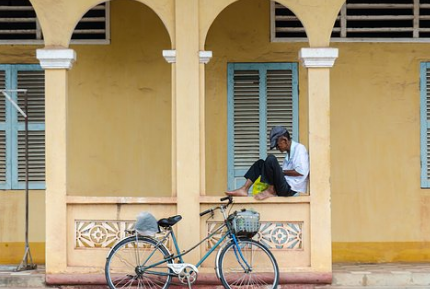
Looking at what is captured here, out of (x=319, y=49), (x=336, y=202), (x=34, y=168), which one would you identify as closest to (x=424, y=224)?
(x=336, y=202)

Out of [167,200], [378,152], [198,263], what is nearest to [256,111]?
[378,152]

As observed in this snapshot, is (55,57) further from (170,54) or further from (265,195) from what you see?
(265,195)

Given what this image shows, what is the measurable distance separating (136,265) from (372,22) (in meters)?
4.35

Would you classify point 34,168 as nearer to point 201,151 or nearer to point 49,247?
point 49,247

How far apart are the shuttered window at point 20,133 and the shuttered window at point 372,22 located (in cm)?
307

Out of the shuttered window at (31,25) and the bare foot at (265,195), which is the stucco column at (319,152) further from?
the shuttered window at (31,25)

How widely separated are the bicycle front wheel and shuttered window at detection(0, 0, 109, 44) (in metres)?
3.38

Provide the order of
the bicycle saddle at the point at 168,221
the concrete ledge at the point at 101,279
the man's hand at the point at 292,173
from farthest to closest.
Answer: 1. the man's hand at the point at 292,173
2. the concrete ledge at the point at 101,279
3. the bicycle saddle at the point at 168,221

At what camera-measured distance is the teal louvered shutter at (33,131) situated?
1163 cm

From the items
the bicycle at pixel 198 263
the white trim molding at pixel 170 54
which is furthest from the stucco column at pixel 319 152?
the white trim molding at pixel 170 54

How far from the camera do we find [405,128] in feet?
38.3

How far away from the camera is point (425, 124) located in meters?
11.6

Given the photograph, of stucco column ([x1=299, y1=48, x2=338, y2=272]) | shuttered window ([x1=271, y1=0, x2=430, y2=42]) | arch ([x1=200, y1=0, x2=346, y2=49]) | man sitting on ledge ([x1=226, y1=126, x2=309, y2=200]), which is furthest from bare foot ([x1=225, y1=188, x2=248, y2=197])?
shuttered window ([x1=271, y1=0, x2=430, y2=42])

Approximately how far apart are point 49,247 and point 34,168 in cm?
182
